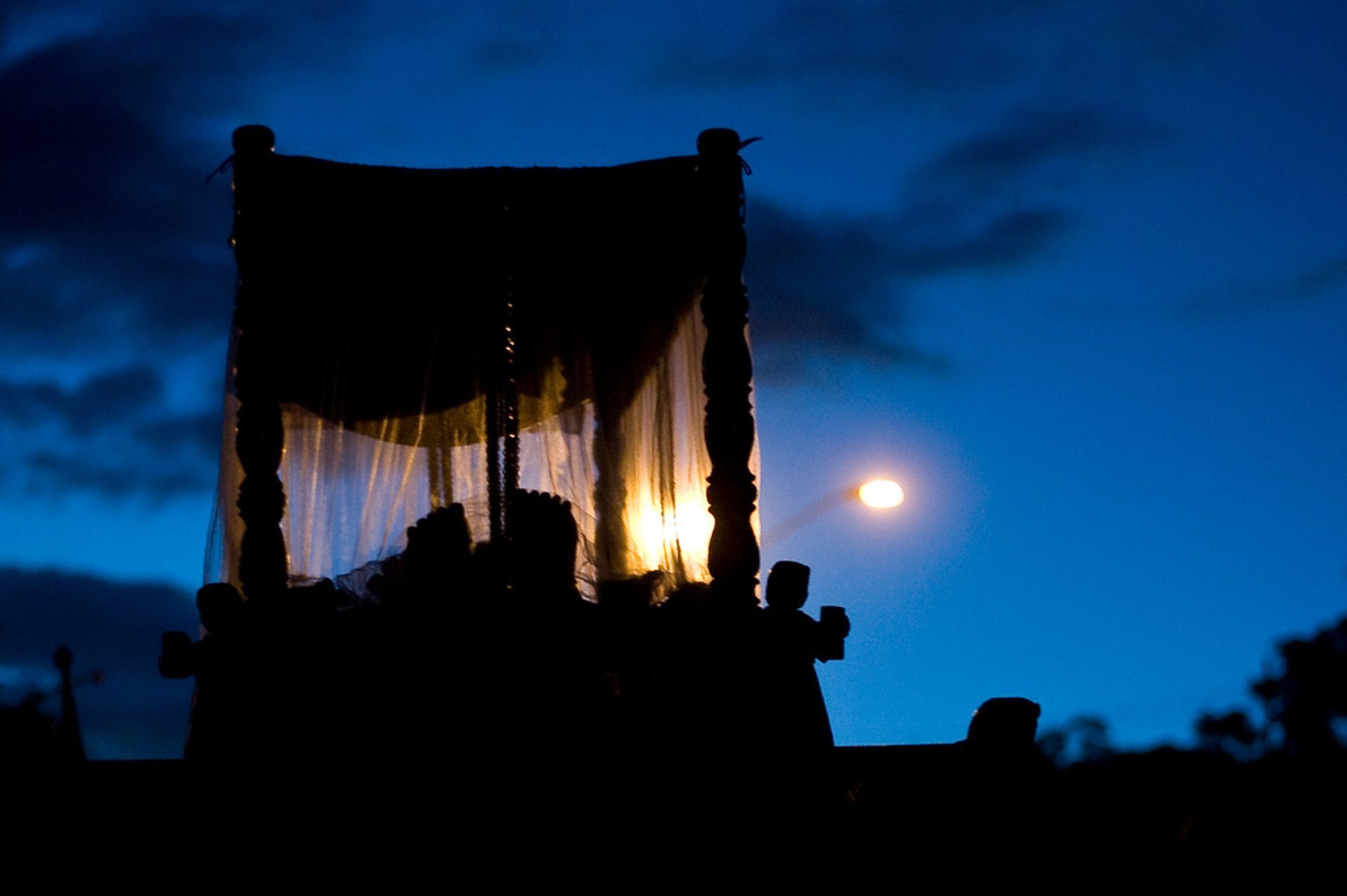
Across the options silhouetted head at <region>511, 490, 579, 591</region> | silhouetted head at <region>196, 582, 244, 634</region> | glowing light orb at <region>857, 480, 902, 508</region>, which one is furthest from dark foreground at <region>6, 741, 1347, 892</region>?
glowing light orb at <region>857, 480, 902, 508</region>

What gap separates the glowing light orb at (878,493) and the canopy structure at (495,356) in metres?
5.47

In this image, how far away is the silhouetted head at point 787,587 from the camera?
940cm

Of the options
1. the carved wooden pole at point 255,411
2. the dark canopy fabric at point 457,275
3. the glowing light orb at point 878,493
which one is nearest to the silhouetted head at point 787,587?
the dark canopy fabric at point 457,275

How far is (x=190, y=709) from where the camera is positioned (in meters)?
8.98

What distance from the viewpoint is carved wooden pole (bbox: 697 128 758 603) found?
31.1ft

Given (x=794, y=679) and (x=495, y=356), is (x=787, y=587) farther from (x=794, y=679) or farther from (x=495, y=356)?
(x=495, y=356)

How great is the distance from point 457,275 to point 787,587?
299 cm

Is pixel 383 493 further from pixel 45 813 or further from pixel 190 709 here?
pixel 45 813

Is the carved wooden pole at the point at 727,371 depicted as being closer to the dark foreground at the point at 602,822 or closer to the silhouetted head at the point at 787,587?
the silhouetted head at the point at 787,587

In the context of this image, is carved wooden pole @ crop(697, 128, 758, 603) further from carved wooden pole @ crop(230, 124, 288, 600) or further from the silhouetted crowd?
carved wooden pole @ crop(230, 124, 288, 600)

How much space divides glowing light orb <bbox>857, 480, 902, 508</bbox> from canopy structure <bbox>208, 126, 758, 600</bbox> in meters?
5.47

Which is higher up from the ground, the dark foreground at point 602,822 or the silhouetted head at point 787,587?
the silhouetted head at point 787,587

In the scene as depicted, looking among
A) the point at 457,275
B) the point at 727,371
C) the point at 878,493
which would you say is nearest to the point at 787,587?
the point at 727,371

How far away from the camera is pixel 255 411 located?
9.41m
